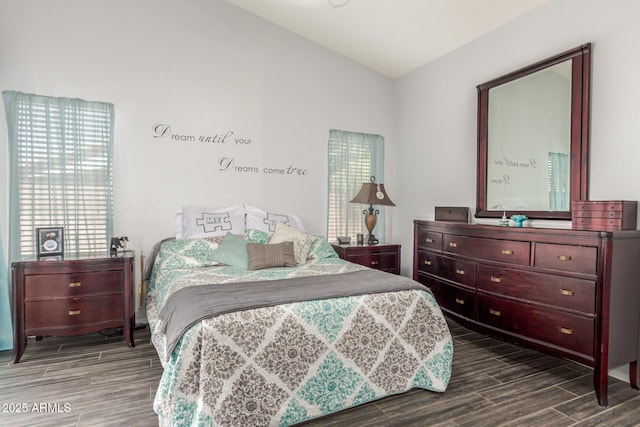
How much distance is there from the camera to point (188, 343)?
1692 millimetres

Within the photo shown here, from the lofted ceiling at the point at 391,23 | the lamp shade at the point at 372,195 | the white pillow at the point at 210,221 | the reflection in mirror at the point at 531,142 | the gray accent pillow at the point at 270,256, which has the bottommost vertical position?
the gray accent pillow at the point at 270,256

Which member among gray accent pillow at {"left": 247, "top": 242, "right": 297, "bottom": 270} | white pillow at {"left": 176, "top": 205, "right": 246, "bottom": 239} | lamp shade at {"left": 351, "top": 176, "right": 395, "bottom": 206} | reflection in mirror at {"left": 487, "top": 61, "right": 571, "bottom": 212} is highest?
reflection in mirror at {"left": 487, "top": 61, "right": 571, "bottom": 212}

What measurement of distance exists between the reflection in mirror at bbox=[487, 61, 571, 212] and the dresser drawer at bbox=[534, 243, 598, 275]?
0.54 metres

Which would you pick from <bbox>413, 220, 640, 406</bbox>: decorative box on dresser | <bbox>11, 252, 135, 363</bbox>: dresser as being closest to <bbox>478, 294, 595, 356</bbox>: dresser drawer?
<bbox>413, 220, 640, 406</bbox>: decorative box on dresser

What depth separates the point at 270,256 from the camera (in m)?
3.01

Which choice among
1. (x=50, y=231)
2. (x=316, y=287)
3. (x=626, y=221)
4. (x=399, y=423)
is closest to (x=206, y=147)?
(x=50, y=231)

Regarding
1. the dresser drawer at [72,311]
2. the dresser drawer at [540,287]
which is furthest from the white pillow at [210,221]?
the dresser drawer at [540,287]

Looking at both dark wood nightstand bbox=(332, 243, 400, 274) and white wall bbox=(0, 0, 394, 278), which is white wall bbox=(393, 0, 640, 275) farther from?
white wall bbox=(0, 0, 394, 278)

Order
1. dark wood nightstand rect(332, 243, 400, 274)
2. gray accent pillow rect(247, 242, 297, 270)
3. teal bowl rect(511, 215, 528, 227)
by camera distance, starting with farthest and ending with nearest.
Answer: dark wood nightstand rect(332, 243, 400, 274)
gray accent pillow rect(247, 242, 297, 270)
teal bowl rect(511, 215, 528, 227)

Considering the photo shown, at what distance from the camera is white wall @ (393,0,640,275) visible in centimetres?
243

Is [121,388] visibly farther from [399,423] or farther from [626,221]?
[626,221]

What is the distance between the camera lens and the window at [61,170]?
118 inches

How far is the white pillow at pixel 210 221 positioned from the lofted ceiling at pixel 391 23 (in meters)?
2.05

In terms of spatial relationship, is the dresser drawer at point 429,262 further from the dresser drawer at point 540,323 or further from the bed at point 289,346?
the bed at point 289,346
